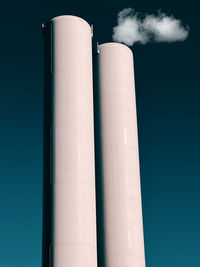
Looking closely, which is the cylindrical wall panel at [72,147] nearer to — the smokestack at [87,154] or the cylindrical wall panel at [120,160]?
the smokestack at [87,154]

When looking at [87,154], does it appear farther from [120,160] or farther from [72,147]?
[120,160]

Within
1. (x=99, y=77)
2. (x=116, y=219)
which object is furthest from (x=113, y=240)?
(x=99, y=77)

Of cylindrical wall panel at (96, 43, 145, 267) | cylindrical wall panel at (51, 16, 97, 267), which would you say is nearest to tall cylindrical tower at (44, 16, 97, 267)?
cylindrical wall panel at (51, 16, 97, 267)

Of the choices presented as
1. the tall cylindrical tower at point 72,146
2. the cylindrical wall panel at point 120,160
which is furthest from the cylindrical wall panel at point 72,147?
the cylindrical wall panel at point 120,160

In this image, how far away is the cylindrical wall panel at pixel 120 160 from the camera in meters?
28.6

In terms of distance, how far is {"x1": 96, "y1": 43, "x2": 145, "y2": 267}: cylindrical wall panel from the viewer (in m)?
28.6

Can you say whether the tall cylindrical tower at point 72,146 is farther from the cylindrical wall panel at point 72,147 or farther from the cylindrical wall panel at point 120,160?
the cylindrical wall panel at point 120,160

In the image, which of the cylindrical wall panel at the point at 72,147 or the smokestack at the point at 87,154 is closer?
the cylindrical wall panel at the point at 72,147

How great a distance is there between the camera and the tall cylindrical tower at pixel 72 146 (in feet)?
82.9

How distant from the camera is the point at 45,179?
27203 mm

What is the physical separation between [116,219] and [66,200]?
4345mm

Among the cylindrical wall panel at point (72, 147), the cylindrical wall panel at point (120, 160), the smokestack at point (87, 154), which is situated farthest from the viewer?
the cylindrical wall panel at point (120, 160)

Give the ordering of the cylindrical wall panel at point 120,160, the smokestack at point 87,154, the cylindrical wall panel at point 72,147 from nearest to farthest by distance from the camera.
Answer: the cylindrical wall panel at point 72,147
the smokestack at point 87,154
the cylindrical wall panel at point 120,160

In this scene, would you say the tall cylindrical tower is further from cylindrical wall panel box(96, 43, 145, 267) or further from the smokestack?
cylindrical wall panel box(96, 43, 145, 267)
